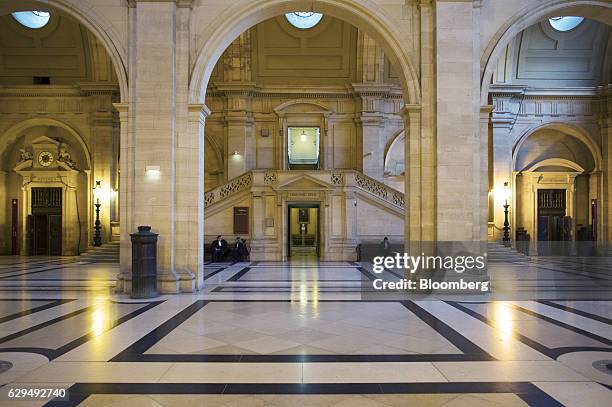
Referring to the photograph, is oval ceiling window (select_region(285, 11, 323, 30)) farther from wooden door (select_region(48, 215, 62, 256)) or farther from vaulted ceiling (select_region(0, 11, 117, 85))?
wooden door (select_region(48, 215, 62, 256))

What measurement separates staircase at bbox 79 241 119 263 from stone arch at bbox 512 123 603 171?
64.3 ft

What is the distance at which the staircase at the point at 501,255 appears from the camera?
58.5 feet

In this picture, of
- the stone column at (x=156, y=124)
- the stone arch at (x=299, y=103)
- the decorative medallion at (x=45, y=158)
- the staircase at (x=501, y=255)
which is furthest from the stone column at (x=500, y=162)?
the decorative medallion at (x=45, y=158)

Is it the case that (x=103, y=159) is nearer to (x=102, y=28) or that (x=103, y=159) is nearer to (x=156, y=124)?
(x=102, y=28)

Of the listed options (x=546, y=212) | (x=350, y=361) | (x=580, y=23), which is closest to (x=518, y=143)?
(x=546, y=212)

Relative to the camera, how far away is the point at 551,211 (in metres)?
22.8

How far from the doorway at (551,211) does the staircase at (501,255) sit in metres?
5.50

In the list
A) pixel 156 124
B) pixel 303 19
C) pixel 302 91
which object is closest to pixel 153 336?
pixel 156 124

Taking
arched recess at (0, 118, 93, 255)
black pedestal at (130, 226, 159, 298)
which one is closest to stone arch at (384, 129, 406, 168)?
arched recess at (0, 118, 93, 255)

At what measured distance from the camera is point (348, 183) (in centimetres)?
1933

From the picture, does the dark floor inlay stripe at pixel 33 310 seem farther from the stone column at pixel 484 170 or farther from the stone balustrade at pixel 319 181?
the stone balustrade at pixel 319 181

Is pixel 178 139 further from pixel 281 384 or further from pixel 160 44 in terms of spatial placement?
pixel 281 384

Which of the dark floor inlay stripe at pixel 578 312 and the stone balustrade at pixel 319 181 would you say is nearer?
the dark floor inlay stripe at pixel 578 312

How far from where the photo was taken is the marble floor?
166 inches
